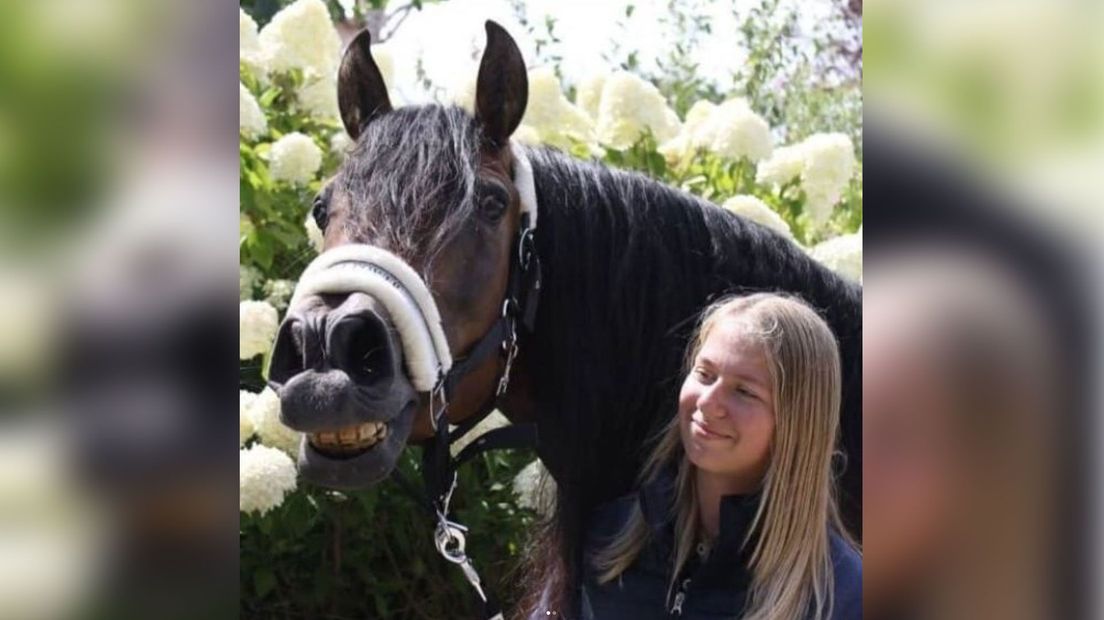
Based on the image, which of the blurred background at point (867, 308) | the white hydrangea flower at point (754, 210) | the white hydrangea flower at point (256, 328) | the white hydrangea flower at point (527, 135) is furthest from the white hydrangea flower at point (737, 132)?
the blurred background at point (867, 308)

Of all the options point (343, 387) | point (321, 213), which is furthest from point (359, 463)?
point (321, 213)

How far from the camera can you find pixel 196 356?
0.89 metres

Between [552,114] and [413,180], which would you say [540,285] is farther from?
[552,114]

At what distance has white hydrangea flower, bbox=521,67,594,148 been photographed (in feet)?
7.00

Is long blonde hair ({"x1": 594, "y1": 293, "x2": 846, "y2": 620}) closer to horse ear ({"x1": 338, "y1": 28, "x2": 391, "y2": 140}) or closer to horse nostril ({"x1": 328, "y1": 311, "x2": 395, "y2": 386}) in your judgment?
horse nostril ({"x1": 328, "y1": 311, "x2": 395, "y2": 386})

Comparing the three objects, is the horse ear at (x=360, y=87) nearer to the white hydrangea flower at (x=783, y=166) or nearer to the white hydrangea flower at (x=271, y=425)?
the white hydrangea flower at (x=271, y=425)

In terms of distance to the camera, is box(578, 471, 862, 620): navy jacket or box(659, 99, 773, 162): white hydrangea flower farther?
box(659, 99, 773, 162): white hydrangea flower

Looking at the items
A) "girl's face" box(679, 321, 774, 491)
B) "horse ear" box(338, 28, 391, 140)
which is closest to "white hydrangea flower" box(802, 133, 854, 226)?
"girl's face" box(679, 321, 774, 491)

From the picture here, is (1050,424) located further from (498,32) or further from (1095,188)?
(498,32)

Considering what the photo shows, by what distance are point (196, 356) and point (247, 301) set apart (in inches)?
51.6

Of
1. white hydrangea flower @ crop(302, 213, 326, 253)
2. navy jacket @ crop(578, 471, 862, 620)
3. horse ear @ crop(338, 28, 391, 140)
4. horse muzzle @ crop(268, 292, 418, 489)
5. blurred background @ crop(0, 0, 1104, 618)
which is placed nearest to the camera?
blurred background @ crop(0, 0, 1104, 618)

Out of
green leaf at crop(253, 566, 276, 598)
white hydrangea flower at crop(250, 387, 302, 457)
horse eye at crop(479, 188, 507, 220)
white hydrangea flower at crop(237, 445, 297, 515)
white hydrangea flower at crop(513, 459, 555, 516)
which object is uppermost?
horse eye at crop(479, 188, 507, 220)

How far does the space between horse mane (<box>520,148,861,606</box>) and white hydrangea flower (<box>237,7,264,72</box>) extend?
0.73 metres

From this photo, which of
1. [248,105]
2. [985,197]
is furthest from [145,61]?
[248,105]
